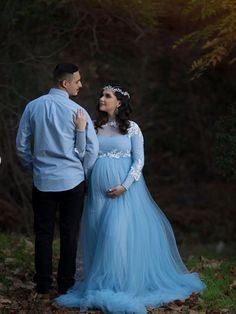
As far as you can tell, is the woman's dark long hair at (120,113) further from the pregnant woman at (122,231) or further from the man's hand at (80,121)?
the man's hand at (80,121)

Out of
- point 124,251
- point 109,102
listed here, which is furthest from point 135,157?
point 124,251

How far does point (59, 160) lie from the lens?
6.39 meters

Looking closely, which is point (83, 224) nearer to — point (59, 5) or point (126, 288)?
point (126, 288)

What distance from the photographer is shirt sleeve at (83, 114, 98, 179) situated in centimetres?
641

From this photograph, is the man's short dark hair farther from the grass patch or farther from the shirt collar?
the grass patch

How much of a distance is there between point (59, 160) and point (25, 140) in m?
0.37

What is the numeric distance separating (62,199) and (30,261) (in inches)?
78.2

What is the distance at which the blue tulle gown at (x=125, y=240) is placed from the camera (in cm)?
644

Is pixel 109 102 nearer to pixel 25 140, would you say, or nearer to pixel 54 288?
pixel 25 140

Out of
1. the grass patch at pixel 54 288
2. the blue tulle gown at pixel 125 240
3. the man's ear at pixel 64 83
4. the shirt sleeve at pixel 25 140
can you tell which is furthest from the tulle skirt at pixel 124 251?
the man's ear at pixel 64 83

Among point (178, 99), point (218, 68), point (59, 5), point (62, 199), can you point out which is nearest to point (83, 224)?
point (62, 199)

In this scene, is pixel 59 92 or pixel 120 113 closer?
pixel 59 92

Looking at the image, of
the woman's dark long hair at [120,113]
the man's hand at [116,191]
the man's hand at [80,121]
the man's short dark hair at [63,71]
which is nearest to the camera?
the man's hand at [80,121]

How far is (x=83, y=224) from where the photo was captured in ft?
22.5
